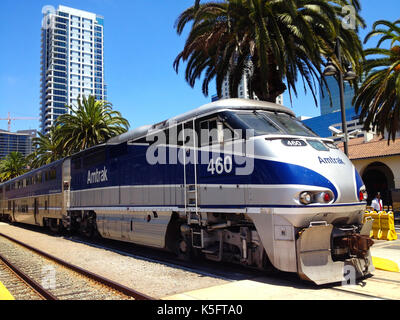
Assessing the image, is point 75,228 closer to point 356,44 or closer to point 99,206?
point 99,206

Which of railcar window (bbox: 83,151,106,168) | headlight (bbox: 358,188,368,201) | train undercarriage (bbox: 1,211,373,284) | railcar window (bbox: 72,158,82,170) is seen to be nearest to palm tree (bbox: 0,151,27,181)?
railcar window (bbox: 72,158,82,170)

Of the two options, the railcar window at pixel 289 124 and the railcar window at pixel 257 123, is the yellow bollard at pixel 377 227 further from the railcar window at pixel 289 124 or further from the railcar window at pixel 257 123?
the railcar window at pixel 257 123

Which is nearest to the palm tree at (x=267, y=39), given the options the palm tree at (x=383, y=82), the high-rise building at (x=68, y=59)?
the palm tree at (x=383, y=82)

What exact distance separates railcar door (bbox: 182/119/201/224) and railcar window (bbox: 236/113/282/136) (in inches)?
54.1

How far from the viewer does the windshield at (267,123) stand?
24.0 ft

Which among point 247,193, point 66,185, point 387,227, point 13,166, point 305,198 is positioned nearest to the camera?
point 305,198

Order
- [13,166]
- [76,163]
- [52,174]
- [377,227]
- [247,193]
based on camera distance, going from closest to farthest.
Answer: [247,193]
[377,227]
[76,163]
[52,174]
[13,166]

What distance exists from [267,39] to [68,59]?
170 metres

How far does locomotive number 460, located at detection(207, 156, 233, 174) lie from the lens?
739 centimetres

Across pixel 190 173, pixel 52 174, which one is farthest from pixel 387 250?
pixel 52 174

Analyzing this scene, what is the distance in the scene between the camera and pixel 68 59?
165125 mm

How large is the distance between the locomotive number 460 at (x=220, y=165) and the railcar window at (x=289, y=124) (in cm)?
134

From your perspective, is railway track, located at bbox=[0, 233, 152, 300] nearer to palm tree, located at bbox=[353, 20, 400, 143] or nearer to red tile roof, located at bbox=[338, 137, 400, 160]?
palm tree, located at bbox=[353, 20, 400, 143]

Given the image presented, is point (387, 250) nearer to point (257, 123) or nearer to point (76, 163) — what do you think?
point (257, 123)
